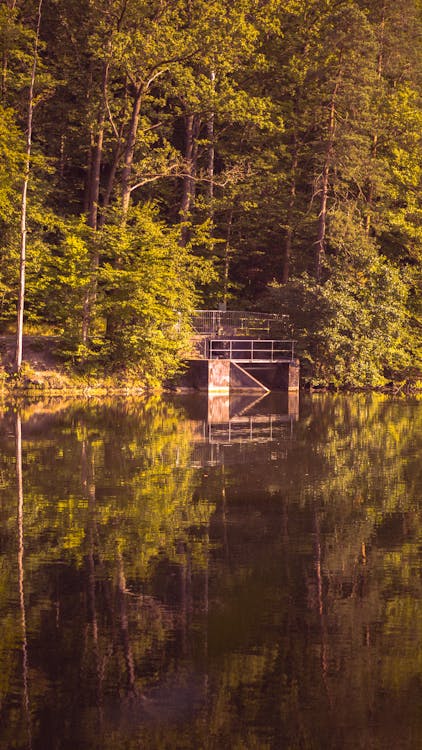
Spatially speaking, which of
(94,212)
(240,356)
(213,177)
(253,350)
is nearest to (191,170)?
(213,177)

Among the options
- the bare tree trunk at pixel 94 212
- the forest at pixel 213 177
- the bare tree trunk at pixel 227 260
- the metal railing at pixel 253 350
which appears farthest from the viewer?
the bare tree trunk at pixel 227 260

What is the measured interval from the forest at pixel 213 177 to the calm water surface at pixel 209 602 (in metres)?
19.6

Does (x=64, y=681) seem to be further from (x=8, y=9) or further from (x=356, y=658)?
(x=8, y=9)

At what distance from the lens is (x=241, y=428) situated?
25516 mm

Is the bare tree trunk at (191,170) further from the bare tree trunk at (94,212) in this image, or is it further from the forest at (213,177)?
the bare tree trunk at (94,212)

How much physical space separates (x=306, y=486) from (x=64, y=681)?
30.1 ft

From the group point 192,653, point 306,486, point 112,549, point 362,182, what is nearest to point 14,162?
point 362,182

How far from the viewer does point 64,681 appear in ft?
24.4

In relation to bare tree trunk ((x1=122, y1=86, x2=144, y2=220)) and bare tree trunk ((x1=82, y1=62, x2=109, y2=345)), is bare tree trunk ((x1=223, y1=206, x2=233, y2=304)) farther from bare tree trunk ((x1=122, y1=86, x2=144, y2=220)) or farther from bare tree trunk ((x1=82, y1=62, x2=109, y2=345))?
bare tree trunk ((x1=122, y1=86, x2=144, y2=220))

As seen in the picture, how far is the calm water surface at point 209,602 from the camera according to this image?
6.86 metres

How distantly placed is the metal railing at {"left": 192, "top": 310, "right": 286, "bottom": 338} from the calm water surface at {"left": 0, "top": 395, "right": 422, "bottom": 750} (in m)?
24.8

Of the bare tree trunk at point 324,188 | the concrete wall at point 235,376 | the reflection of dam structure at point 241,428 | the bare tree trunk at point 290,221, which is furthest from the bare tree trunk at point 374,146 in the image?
the reflection of dam structure at point 241,428

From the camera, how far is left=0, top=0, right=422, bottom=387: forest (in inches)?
1495

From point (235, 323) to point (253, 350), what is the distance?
14.8ft
